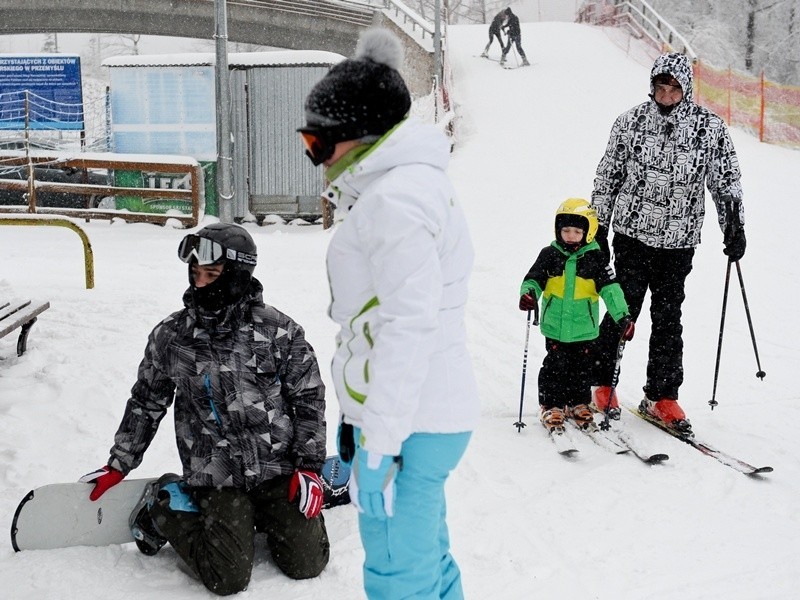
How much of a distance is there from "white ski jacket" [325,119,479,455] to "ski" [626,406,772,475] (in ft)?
9.18

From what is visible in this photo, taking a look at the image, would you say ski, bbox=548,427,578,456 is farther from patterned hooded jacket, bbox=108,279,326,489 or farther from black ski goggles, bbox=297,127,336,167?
black ski goggles, bbox=297,127,336,167

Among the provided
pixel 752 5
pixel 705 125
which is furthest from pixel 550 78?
pixel 705 125

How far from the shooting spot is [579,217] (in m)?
5.00

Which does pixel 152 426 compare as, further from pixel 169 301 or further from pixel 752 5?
pixel 752 5

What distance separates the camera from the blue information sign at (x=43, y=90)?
15.4m

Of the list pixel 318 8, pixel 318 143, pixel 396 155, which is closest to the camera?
pixel 396 155

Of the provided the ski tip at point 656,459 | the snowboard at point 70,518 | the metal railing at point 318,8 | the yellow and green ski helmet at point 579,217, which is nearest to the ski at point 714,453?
the ski tip at point 656,459

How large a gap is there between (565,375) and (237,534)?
2.54 m

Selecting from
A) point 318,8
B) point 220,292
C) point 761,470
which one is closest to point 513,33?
point 318,8

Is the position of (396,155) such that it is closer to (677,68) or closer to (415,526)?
(415,526)

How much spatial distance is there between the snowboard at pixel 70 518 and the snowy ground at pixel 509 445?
0.20ft

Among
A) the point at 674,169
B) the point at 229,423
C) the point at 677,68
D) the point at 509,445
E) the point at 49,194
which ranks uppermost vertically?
the point at 677,68

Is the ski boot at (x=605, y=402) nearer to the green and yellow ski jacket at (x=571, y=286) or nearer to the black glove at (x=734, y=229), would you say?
the green and yellow ski jacket at (x=571, y=286)

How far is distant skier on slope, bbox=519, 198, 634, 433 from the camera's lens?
5.00 m
